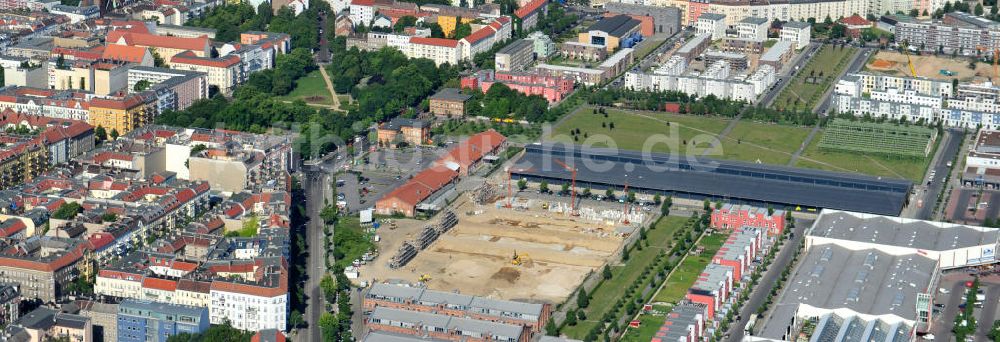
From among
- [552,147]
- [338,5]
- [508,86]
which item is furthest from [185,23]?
[552,147]

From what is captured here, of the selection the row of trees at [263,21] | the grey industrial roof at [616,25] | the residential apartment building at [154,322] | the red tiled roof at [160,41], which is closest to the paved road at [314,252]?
the residential apartment building at [154,322]

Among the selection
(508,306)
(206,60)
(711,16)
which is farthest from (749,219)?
(711,16)

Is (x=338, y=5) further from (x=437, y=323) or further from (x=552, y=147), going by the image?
(x=437, y=323)

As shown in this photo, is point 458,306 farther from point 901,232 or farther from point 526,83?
point 526,83

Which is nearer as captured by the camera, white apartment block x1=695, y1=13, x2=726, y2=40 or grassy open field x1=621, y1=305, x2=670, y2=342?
grassy open field x1=621, y1=305, x2=670, y2=342

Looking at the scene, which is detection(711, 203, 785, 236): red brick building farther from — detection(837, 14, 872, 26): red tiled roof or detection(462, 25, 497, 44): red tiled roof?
detection(837, 14, 872, 26): red tiled roof

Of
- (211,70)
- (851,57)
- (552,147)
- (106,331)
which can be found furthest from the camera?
(851,57)

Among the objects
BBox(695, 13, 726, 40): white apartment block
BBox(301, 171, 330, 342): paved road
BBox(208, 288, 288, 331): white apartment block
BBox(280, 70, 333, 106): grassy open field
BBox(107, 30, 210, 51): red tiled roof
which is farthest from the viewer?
BBox(695, 13, 726, 40): white apartment block

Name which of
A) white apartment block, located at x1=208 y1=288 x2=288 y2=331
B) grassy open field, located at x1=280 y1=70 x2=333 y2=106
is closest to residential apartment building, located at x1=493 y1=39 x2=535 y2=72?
grassy open field, located at x1=280 y1=70 x2=333 y2=106
